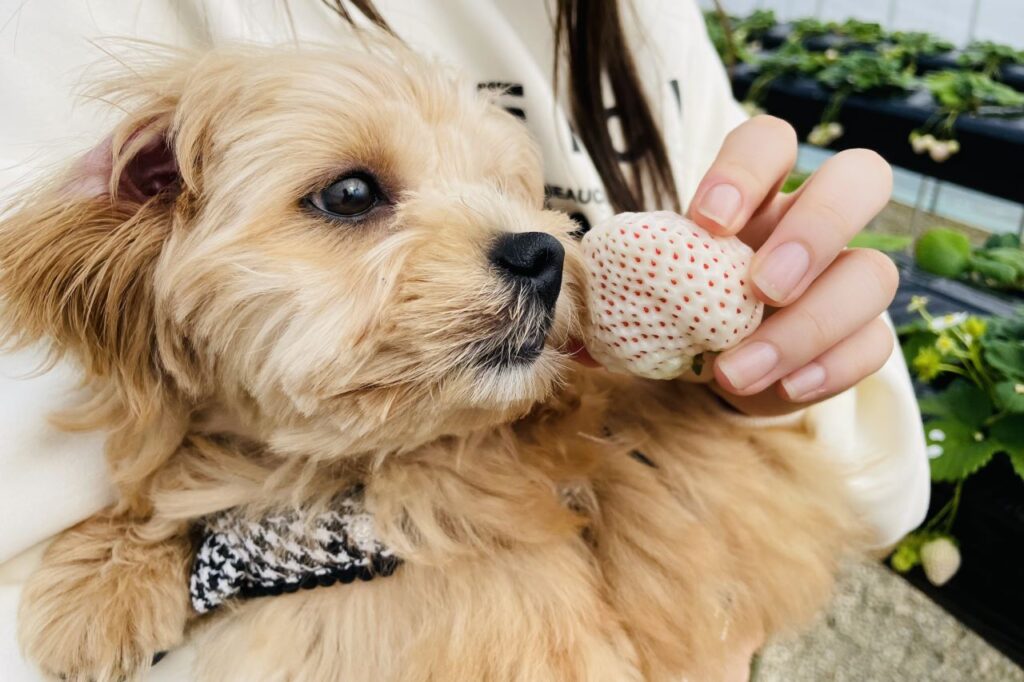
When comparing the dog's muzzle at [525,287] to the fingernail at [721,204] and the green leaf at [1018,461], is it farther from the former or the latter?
the green leaf at [1018,461]

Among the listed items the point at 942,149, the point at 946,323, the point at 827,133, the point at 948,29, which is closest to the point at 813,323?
the point at 946,323

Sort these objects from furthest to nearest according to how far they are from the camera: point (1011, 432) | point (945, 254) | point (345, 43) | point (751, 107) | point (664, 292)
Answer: point (751, 107), point (945, 254), point (1011, 432), point (345, 43), point (664, 292)

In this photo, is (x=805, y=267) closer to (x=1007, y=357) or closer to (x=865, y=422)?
(x=865, y=422)

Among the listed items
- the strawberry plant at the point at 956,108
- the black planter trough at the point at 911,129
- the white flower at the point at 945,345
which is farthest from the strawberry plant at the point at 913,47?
the white flower at the point at 945,345

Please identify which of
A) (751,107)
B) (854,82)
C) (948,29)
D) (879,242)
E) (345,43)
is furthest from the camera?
(948,29)

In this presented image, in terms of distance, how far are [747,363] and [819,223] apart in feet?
0.51

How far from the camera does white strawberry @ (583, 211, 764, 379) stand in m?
0.68

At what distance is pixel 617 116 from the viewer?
1204 mm

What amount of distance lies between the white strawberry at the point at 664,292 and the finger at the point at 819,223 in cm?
3

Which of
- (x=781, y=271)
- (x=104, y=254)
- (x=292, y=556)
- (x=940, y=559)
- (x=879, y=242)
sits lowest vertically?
(x=940, y=559)

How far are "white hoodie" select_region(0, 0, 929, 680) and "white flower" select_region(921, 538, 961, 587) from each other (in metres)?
0.31

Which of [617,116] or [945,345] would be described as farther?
[945,345]

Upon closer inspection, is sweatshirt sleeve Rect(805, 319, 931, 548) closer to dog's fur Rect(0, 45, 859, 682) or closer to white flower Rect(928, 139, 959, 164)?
dog's fur Rect(0, 45, 859, 682)

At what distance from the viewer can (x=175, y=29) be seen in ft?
3.19
